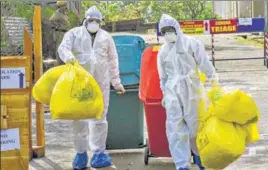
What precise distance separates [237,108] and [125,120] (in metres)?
2.19

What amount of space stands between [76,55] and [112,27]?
23.5 meters

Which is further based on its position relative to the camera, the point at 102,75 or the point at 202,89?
the point at 102,75

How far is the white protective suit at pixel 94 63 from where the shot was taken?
264 inches

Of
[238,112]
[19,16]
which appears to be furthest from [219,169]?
[19,16]

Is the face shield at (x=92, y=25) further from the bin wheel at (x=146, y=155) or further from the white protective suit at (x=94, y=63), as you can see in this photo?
the bin wheel at (x=146, y=155)

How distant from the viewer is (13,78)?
4652mm

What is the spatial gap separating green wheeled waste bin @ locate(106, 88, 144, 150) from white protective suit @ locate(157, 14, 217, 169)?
1360 millimetres

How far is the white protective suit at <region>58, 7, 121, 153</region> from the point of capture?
6.70 m

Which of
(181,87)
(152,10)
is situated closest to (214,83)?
(181,87)

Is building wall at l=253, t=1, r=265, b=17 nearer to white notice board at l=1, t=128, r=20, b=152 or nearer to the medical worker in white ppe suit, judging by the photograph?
the medical worker in white ppe suit

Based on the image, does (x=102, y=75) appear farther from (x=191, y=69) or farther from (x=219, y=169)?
(x=219, y=169)

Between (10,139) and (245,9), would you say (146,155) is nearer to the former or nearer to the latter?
(10,139)

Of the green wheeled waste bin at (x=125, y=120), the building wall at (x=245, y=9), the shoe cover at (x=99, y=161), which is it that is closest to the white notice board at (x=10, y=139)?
the shoe cover at (x=99, y=161)

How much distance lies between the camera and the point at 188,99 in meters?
6.05
